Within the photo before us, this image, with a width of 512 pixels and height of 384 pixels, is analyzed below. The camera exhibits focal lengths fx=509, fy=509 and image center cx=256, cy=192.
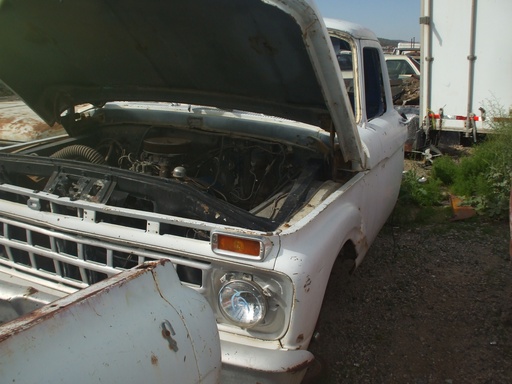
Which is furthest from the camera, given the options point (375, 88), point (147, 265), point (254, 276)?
point (375, 88)

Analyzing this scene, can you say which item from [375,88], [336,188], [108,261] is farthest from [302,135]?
[108,261]

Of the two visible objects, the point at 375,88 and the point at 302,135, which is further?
the point at 375,88

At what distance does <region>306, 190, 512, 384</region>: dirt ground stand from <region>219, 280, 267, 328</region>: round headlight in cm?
52

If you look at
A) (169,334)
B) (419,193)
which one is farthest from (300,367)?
(419,193)

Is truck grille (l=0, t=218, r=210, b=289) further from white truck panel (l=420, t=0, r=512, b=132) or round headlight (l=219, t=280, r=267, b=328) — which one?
white truck panel (l=420, t=0, r=512, b=132)

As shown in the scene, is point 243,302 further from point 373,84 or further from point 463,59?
point 463,59

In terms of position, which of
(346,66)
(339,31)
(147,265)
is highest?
(339,31)

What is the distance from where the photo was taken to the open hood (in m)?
2.58

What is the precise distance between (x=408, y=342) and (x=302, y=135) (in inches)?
60.2

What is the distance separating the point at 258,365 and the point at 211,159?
1.70 meters

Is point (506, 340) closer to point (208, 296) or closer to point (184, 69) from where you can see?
point (208, 296)

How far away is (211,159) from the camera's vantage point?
3461 mm

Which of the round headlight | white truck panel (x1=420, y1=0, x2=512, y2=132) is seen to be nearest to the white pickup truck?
the round headlight

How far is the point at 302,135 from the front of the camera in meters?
3.36
